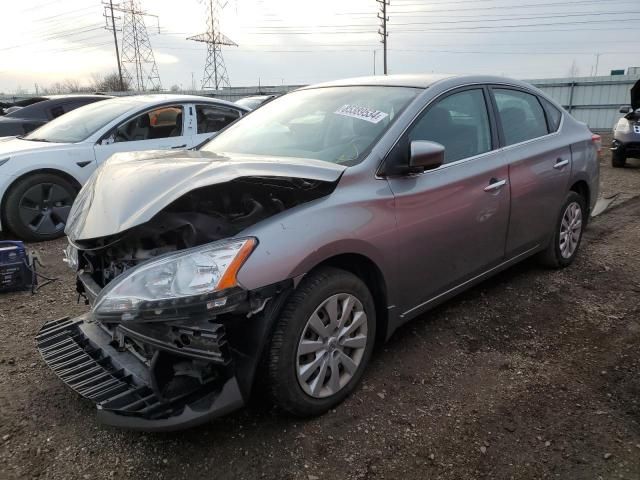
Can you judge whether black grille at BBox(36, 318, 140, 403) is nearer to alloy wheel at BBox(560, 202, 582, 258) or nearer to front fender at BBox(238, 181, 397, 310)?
front fender at BBox(238, 181, 397, 310)

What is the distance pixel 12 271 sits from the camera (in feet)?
13.5

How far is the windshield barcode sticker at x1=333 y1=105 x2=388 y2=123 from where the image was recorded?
3011 millimetres

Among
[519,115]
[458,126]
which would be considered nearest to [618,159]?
[519,115]

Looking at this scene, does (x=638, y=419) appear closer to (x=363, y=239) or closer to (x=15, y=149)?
(x=363, y=239)

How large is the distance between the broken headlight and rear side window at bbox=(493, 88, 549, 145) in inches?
93.9

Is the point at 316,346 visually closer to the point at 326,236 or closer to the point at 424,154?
the point at 326,236

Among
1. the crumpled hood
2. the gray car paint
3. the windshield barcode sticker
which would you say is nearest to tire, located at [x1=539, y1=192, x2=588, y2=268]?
the gray car paint

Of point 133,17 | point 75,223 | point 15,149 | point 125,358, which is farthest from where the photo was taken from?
point 133,17

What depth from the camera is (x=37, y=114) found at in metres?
8.88

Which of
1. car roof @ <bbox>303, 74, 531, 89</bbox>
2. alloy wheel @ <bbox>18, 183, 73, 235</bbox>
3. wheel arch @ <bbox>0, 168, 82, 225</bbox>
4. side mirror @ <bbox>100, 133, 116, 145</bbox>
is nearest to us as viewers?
car roof @ <bbox>303, 74, 531, 89</bbox>

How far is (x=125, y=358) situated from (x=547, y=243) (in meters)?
3.39

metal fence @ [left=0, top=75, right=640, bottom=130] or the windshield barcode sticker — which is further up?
the windshield barcode sticker

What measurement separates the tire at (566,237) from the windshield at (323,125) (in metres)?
1.98

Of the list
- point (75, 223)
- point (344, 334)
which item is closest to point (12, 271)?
point (75, 223)
